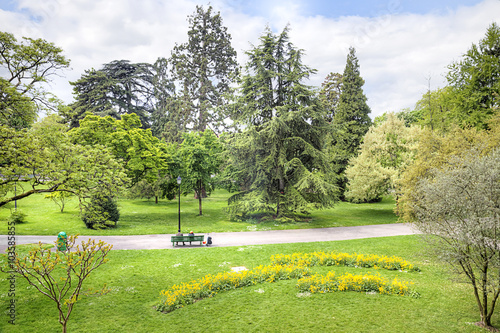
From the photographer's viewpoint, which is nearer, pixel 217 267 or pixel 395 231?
pixel 217 267

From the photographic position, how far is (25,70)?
10594mm

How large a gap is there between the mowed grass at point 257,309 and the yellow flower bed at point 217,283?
0.31 metres

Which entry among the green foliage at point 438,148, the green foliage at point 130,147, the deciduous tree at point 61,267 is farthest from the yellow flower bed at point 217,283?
the green foliage at point 130,147

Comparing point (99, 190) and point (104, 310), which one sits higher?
point (99, 190)

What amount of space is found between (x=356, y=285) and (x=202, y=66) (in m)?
36.0

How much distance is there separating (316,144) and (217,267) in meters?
14.5

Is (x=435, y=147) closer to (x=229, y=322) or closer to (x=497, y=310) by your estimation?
(x=497, y=310)

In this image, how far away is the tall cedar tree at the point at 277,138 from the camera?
2161cm

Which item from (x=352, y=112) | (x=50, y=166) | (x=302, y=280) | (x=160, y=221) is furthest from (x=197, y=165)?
(x=352, y=112)

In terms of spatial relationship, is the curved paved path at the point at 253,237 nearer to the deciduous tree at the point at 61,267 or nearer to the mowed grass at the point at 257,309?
the mowed grass at the point at 257,309

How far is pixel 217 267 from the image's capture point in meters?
12.0

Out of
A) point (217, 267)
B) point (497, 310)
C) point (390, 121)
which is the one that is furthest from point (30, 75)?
point (390, 121)

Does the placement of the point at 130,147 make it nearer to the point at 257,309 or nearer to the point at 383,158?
the point at 257,309

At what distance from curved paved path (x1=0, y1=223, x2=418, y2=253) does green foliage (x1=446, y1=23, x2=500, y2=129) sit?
33.2 ft
